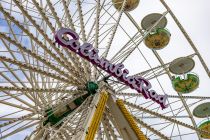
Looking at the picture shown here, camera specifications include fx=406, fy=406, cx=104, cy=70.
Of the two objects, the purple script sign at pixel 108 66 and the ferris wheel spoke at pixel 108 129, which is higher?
the purple script sign at pixel 108 66

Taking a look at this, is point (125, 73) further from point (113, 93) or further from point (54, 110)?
point (54, 110)

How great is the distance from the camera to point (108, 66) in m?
13.5

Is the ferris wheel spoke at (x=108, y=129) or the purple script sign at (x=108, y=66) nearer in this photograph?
the purple script sign at (x=108, y=66)

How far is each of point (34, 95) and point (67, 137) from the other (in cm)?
198

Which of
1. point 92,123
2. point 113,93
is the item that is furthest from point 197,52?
point 92,123

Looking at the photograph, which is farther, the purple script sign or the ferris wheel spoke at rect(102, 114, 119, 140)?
the ferris wheel spoke at rect(102, 114, 119, 140)

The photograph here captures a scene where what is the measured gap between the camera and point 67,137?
48.3 feet

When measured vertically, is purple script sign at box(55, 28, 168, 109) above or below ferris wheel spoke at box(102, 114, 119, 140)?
above

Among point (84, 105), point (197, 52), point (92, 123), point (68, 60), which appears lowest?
point (92, 123)

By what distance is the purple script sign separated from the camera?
12.6 metres

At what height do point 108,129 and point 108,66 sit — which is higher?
point 108,66

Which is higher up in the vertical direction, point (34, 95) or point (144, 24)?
point (144, 24)

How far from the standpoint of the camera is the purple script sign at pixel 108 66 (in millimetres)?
12602

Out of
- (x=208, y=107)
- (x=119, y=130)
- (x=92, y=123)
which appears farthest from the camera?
(x=208, y=107)
